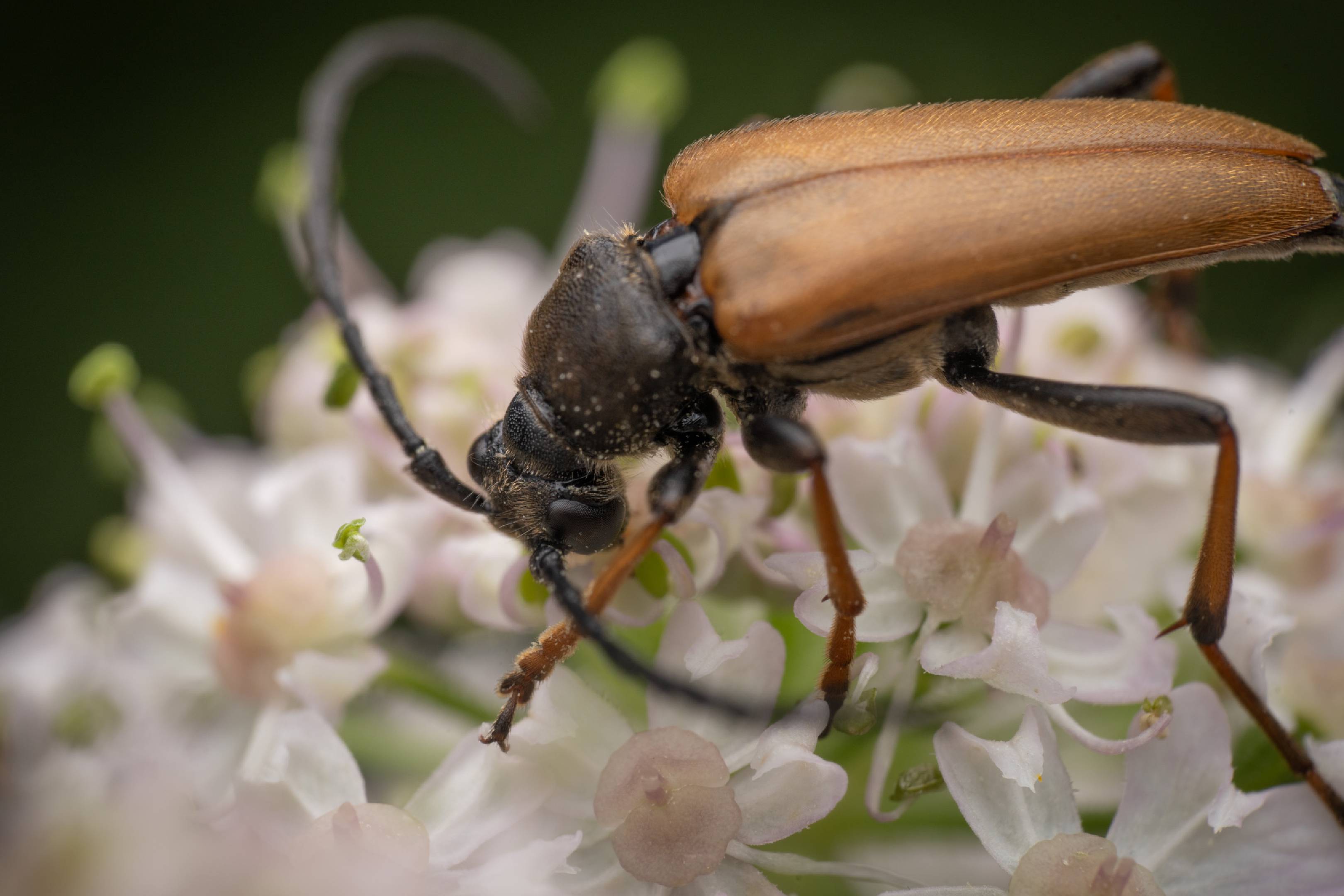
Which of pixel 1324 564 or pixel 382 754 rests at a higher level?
pixel 382 754

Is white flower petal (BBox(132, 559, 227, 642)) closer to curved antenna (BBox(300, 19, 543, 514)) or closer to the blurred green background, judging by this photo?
curved antenna (BBox(300, 19, 543, 514))

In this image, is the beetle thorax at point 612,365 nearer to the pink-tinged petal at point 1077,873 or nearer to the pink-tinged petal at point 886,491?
the pink-tinged petal at point 886,491

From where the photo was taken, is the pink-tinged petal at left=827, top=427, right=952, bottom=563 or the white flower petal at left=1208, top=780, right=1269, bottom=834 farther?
the pink-tinged petal at left=827, top=427, right=952, bottom=563

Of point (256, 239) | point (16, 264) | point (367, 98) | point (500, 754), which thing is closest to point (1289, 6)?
point (367, 98)

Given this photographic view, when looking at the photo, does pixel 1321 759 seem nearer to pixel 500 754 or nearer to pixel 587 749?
pixel 587 749

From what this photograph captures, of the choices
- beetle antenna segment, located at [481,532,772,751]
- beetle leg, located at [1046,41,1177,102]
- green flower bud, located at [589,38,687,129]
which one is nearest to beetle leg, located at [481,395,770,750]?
beetle antenna segment, located at [481,532,772,751]

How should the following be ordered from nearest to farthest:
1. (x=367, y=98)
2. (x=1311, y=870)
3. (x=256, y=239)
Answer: (x=1311, y=870) < (x=256, y=239) < (x=367, y=98)
